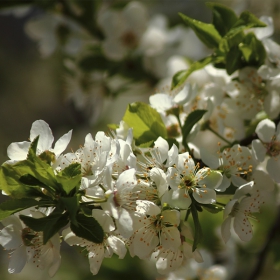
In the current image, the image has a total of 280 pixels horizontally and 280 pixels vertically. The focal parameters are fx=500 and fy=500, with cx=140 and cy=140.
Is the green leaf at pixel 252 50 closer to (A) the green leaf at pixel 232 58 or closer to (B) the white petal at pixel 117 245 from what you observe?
(A) the green leaf at pixel 232 58

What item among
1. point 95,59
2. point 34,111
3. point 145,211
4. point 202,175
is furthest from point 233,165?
point 34,111

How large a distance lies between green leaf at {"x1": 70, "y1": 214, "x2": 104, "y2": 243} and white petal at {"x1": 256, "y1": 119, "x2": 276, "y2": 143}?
1.26ft

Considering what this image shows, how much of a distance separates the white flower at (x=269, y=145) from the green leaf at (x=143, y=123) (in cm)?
18

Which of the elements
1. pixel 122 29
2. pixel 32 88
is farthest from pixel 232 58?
pixel 32 88

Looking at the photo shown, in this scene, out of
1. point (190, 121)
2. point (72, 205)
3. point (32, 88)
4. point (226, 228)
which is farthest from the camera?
point (32, 88)

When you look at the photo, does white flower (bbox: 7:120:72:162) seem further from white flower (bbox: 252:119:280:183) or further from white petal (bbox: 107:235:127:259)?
white flower (bbox: 252:119:280:183)

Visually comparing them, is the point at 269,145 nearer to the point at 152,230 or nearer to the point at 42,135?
the point at 152,230

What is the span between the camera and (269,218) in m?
1.79

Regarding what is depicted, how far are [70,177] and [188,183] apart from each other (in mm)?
211

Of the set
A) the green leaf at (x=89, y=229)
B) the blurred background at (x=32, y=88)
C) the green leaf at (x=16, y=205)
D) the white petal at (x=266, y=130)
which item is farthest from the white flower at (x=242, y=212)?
the blurred background at (x=32, y=88)

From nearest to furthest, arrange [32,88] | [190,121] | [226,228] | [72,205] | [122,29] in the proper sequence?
[72,205] → [226,228] → [190,121] → [122,29] → [32,88]

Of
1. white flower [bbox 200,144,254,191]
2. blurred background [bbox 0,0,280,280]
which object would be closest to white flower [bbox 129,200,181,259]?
white flower [bbox 200,144,254,191]

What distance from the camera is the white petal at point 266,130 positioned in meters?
0.98

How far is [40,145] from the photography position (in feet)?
2.97
